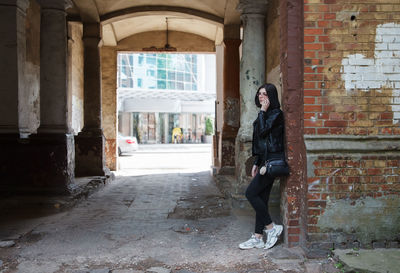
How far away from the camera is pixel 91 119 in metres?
9.16

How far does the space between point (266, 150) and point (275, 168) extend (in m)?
0.22

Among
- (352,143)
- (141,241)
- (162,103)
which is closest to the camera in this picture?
(352,143)

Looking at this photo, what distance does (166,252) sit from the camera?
3777 mm

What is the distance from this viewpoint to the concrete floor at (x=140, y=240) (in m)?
3.41

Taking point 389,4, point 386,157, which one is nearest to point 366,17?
point 389,4

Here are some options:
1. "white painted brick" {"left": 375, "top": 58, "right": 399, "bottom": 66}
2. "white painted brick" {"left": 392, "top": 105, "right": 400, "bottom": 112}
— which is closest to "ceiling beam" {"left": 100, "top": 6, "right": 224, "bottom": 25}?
"white painted brick" {"left": 375, "top": 58, "right": 399, "bottom": 66}

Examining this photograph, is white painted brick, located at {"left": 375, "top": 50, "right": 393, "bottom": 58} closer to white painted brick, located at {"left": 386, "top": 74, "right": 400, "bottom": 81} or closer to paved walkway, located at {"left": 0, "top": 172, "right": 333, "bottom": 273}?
white painted brick, located at {"left": 386, "top": 74, "right": 400, "bottom": 81}

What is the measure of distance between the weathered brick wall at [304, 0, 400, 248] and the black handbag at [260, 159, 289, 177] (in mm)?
242

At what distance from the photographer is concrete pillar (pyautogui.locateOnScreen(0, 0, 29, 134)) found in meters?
5.77

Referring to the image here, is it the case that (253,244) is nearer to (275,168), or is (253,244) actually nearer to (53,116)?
(275,168)

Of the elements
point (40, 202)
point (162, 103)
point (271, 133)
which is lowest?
point (40, 202)

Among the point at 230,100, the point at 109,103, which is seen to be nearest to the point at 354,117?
the point at 230,100

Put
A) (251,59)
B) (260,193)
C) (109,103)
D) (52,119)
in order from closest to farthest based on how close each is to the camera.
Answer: (260,193) < (251,59) < (52,119) < (109,103)

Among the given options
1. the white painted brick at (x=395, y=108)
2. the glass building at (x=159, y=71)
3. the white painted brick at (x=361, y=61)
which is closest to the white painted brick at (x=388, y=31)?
the white painted brick at (x=361, y=61)
